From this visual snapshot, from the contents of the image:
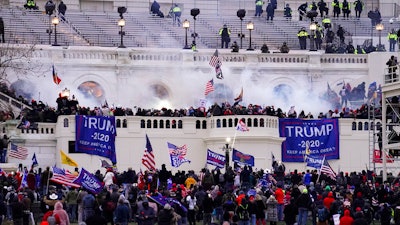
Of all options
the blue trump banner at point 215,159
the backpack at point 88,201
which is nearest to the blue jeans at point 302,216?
the backpack at point 88,201

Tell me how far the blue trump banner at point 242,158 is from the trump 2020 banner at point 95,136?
7076mm

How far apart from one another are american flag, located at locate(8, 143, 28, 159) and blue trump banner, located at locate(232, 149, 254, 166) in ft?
28.7

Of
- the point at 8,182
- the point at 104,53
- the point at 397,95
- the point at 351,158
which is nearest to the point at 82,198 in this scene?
the point at 8,182

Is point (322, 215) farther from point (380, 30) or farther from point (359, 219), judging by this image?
point (380, 30)

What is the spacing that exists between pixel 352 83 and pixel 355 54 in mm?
1942

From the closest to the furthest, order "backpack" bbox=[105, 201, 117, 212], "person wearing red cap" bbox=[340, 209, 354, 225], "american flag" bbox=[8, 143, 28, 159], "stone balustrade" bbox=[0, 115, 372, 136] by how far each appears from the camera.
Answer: "person wearing red cap" bbox=[340, 209, 354, 225]
"backpack" bbox=[105, 201, 117, 212]
"american flag" bbox=[8, 143, 28, 159]
"stone balustrade" bbox=[0, 115, 372, 136]

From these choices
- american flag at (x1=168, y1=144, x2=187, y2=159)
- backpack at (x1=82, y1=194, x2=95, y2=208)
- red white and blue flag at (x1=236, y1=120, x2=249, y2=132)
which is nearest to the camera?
backpack at (x1=82, y1=194, x2=95, y2=208)

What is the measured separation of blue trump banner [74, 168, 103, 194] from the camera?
61.8 meters

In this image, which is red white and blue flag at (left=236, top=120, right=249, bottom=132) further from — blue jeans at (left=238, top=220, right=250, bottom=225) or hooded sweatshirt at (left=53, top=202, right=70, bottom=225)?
hooded sweatshirt at (left=53, top=202, right=70, bottom=225)

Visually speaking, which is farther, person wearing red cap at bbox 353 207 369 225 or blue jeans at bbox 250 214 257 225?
blue jeans at bbox 250 214 257 225

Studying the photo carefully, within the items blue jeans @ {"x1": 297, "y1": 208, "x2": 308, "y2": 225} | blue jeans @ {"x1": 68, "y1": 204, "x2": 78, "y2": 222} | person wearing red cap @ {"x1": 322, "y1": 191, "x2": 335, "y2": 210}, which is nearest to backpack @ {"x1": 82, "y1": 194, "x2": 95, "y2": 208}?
blue jeans @ {"x1": 68, "y1": 204, "x2": 78, "y2": 222}

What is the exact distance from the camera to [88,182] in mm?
61906

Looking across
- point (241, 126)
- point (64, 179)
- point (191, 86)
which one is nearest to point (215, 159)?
point (241, 126)

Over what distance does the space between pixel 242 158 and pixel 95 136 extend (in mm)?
8028
